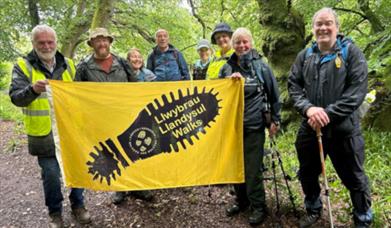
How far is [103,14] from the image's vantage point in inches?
328

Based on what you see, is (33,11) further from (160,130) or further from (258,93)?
(258,93)

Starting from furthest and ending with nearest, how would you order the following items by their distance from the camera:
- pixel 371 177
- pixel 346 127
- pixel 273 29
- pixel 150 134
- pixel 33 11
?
pixel 33 11, pixel 273 29, pixel 371 177, pixel 150 134, pixel 346 127

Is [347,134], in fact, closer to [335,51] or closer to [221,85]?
[335,51]

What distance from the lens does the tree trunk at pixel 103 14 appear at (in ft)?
27.3

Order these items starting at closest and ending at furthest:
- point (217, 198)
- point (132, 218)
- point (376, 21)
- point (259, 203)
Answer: point (259, 203)
point (132, 218)
point (217, 198)
point (376, 21)

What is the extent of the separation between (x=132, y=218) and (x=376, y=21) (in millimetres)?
5808

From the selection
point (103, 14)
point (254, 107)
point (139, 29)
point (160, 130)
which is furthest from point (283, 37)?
point (139, 29)

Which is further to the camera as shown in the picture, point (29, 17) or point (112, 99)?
point (29, 17)

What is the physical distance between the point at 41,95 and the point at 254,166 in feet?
8.39

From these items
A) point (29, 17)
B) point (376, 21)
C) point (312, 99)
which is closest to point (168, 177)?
point (312, 99)

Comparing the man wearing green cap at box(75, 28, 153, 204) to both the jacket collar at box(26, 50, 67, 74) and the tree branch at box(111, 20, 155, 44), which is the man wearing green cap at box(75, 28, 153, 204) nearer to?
the jacket collar at box(26, 50, 67, 74)

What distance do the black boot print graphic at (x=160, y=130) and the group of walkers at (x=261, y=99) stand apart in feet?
1.52

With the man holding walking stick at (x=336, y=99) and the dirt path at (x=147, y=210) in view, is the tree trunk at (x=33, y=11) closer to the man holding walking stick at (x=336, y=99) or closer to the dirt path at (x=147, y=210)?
the dirt path at (x=147, y=210)

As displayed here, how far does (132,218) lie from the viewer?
4.42 meters
